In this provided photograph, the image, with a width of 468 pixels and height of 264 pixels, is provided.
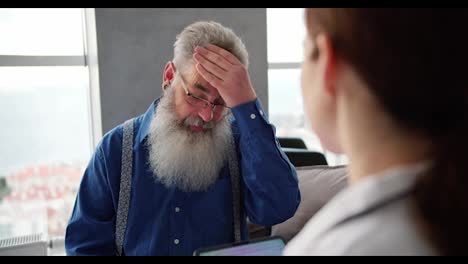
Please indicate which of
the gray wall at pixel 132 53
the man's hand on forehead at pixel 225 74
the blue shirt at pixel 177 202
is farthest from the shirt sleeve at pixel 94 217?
the gray wall at pixel 132 53

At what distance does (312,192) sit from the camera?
2.09m

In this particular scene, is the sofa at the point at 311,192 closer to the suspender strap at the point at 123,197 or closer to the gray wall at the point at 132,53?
the suspender strap at the point at 123,197

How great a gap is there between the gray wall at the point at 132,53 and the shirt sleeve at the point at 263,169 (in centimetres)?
196

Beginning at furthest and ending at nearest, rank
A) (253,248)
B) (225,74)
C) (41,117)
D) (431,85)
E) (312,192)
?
(41,117)
(312,192)
(225,74)
(253,248)
(431,85)

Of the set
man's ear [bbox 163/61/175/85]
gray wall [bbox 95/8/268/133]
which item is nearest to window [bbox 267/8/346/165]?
gray wall [bbox 95/8/268/133]

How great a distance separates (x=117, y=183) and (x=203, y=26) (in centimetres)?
58

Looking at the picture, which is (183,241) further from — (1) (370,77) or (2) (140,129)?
(1) (370,77)

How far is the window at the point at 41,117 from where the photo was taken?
3.01 metres

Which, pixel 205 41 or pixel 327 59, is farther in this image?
pixel 205 41

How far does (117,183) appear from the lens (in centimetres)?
140

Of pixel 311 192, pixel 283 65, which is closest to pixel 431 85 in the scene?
pixel 311 192

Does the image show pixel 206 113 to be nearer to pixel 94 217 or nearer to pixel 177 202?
pixel 177 202

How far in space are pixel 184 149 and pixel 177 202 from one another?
0.20 metres
